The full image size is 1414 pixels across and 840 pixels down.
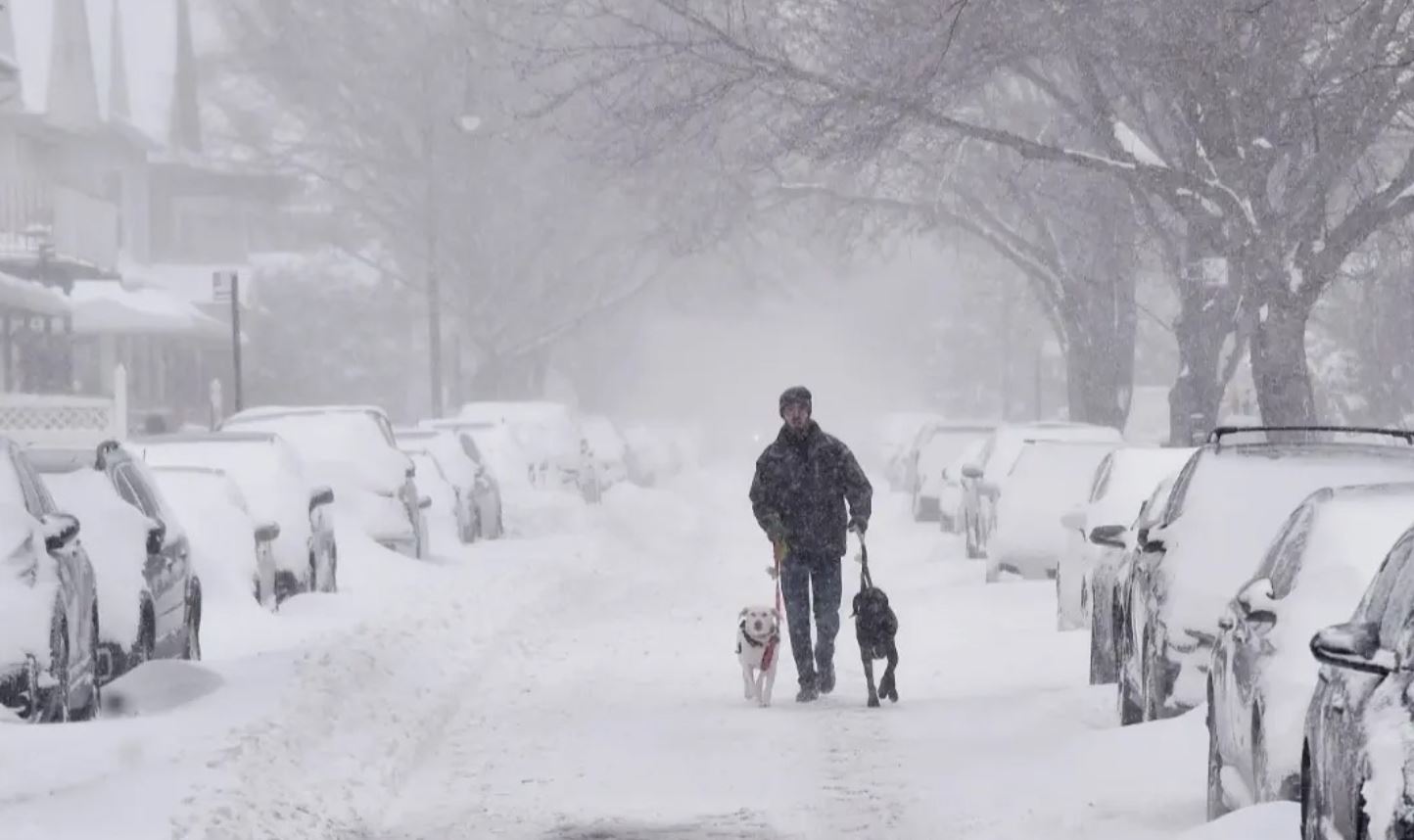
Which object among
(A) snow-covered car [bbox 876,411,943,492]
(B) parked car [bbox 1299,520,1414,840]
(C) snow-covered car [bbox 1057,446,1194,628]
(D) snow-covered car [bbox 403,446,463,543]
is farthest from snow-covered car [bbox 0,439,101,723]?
(A) snow-covered car [bbox 876,411,943,492]

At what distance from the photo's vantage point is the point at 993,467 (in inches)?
1336

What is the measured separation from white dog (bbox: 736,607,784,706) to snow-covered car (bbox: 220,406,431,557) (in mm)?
11723

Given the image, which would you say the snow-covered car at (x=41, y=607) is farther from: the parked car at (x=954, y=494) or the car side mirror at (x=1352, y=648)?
the parked car at (x=954, y=494)

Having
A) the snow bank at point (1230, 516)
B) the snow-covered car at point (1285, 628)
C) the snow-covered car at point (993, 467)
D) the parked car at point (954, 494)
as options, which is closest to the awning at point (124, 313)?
the parked car at point (954, 494)

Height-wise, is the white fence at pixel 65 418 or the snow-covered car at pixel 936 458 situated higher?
the white fence at pixel 65 418

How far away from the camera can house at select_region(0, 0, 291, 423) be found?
5222 cm

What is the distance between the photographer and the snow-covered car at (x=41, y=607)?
12359 millimetres

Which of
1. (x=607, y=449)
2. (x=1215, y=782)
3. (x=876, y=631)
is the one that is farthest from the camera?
(x=607, y=449)

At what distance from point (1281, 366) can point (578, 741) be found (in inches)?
530

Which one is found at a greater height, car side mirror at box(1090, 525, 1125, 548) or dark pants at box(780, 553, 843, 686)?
car side mirror at box(1090, 525, 1125, 548)

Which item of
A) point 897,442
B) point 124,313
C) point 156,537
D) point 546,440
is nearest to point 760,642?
point 156,537

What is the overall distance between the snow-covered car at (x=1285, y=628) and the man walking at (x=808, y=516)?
19.0ft

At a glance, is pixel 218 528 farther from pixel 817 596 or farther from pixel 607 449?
pixel 607 449

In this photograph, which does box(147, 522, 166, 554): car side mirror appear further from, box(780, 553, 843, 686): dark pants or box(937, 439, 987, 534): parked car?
box(937, 439, 987, 534): parked car
